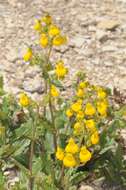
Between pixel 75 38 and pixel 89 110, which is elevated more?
pixel 75 38

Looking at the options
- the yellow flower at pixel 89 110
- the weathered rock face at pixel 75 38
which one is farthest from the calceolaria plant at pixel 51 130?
the weathered rock face at pixel 75 38

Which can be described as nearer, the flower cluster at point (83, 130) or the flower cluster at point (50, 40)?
the flower cluster at point (83, 130)

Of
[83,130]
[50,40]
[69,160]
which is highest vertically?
[50,40]

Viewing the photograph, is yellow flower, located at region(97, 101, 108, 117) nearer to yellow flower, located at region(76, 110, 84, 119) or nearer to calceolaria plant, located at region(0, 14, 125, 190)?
calceolaria plant, located at region(0, 14, 125, 190)

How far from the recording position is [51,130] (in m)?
4.06

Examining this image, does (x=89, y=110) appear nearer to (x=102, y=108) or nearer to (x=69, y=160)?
(x=102, y=108)

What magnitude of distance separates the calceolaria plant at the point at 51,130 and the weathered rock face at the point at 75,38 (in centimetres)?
84

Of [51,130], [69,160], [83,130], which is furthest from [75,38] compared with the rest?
[69,160]

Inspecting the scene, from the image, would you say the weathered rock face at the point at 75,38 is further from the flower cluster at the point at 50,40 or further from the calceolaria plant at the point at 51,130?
the flower cluster at the point at 50,40

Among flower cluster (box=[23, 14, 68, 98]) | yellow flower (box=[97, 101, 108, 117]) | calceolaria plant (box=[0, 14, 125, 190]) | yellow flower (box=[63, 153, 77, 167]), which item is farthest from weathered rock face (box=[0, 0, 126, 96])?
yellow flower (box=[63, 153, 77, 167])

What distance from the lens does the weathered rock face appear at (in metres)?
5.25

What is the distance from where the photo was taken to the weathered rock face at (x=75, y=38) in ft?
17.2

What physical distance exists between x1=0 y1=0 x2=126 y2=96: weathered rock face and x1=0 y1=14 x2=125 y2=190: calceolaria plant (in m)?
0.84

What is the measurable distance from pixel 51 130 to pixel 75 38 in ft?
6.18
